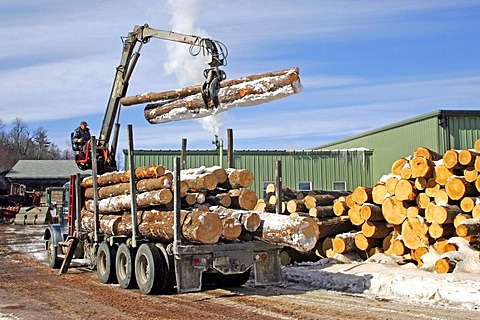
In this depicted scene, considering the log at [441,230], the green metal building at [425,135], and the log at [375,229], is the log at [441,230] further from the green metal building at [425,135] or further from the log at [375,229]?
the green metal building at [425,135]

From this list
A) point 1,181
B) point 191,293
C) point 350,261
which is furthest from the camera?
point 1,181

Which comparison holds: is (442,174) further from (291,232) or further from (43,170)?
(43,170)

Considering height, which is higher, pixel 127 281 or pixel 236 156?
pixel 236 156

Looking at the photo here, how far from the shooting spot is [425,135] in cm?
2645

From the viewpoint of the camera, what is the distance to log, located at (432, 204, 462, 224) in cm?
1427

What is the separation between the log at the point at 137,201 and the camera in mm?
12646

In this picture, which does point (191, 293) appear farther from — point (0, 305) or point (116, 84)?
point (116, 84)

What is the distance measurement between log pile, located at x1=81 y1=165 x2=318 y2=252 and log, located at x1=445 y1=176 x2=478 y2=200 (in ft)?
14.9

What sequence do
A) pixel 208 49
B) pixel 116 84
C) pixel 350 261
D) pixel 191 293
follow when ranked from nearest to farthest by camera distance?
1. pixel 191 293
2. pixel 208 49
3. pixel 350 261
4. pixel 116 84

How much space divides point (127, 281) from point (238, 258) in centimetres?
269

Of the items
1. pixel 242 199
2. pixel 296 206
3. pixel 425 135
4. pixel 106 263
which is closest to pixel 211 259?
pixel 242 199

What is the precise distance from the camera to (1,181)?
53.2 m

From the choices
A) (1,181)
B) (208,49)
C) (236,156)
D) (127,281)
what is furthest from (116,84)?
(1,181)

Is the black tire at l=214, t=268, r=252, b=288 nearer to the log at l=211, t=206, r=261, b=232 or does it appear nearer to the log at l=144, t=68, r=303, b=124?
the log at l=211, t=206, r=261, b=232
